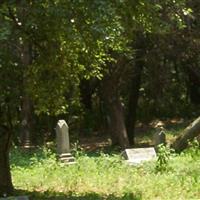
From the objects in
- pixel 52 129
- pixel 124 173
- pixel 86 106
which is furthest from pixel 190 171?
pixel 86 106

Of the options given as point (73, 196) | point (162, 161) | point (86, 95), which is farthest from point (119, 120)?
point (73, 196)

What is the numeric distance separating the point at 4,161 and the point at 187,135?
691 centimetres

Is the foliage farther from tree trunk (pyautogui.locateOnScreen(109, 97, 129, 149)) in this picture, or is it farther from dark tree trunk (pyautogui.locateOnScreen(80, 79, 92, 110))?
dark tree trunk (pyautogui.locateOnScreen(80, 79, 92, 110))

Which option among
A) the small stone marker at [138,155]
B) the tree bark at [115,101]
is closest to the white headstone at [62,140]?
the small stone marker at [138,155]

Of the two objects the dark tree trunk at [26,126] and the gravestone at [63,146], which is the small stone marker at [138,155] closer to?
the gravestone at [63,146]

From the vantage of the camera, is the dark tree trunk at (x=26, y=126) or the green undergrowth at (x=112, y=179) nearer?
the green undergrowth at (x=112, y=179)

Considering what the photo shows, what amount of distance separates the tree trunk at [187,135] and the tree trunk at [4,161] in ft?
21.6

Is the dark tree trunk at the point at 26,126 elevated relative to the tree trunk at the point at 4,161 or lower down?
elevated

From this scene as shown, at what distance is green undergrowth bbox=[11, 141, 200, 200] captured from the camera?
9.73 m

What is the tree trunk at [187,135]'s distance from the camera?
14969 mm

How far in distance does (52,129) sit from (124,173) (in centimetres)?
1596

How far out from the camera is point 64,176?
1171cm

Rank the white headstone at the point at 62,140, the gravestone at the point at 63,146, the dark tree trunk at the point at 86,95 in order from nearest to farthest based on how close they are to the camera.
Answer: the gravestone at the point at 63,146 → the white headstone at the point at 62,140 → the dark tree trunk at the point at 86,95

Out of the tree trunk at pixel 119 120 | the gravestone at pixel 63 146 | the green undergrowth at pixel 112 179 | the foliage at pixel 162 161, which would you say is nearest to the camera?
the green undergrowth at pixel 112 179
